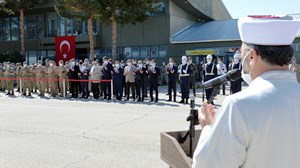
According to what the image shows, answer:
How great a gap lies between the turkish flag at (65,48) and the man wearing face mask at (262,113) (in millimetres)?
31577

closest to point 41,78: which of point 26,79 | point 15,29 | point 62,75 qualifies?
point 26,79

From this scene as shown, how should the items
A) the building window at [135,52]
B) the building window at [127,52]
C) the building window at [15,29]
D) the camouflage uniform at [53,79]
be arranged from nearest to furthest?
the camouflage uniform at [53,79], the building window at [135,52], the building window at [127,52], the building window at [15,29]

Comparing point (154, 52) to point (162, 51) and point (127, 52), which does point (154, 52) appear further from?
point (127, 52)

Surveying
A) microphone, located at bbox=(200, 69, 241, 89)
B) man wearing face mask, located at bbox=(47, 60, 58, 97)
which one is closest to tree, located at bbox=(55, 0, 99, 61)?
man wearing face mask, located at bbox=(47, 60, 58, 97)

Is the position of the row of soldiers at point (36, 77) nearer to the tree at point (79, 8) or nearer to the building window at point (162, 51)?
the tree at point (79, 8)

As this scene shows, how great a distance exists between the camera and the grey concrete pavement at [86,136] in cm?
641

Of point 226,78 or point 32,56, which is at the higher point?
point 32,56

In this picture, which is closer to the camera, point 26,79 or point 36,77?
point 36,77

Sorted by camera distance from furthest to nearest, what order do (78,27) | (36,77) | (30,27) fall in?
(30,27) < (78,27) < (36,77)

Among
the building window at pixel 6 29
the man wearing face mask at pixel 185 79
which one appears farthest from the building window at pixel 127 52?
the man wearing face mask at pixel 185 79

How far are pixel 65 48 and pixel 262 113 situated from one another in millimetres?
32465

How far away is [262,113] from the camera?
1.63 m

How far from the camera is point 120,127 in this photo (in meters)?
9.57

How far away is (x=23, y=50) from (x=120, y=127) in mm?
30884
